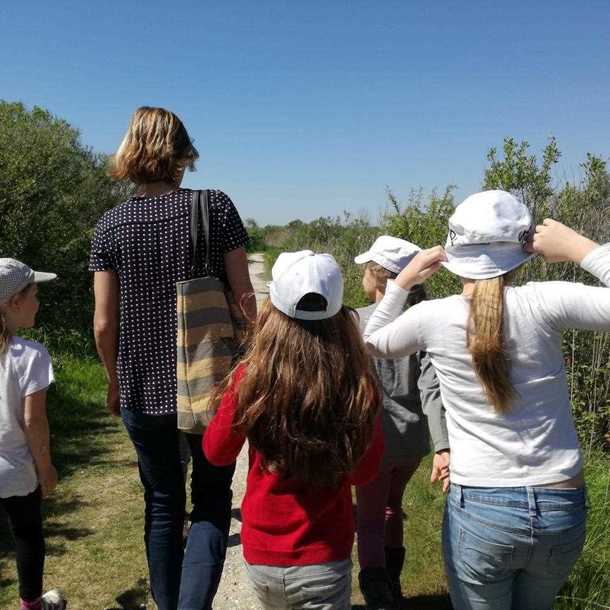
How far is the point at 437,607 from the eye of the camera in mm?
2928

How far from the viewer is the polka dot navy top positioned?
83.2 inches

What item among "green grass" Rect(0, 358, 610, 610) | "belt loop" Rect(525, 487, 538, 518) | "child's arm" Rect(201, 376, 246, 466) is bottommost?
"green grass" Rect(0, 358, 610, 610)

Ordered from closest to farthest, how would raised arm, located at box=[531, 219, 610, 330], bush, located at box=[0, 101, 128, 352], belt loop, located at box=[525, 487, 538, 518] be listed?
raised arm, located at box=[531, 219, 610, 330]
belt loop, located at box=[525, 487, 538, 518]
bush, located at box=[0, 101, 128, 352]

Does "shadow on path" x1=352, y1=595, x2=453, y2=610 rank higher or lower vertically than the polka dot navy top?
lower

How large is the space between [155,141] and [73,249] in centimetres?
849

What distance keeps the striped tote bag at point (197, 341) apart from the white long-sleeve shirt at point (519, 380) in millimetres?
686

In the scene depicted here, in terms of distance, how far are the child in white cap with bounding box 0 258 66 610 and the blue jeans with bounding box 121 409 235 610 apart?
1.23 feet

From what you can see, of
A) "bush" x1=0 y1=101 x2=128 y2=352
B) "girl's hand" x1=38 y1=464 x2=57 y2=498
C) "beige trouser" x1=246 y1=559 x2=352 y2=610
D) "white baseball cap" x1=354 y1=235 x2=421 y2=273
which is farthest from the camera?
"bush" x1=0 y1=101 x2=128 y2=352

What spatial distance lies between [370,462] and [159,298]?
0.94 meters

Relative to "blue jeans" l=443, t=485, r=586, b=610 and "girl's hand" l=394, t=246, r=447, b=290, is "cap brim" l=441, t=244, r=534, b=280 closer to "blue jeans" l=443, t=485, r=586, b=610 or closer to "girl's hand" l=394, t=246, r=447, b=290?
"girl's hand" l=394, t=246, r=447, b=290

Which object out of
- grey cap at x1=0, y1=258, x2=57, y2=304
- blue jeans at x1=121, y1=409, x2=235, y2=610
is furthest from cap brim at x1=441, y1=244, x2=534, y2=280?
grey cap at x1=0, y1=258, x2=57, y2=304

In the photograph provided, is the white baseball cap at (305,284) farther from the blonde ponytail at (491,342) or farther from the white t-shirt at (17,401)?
the white t-shirt at (17,401)

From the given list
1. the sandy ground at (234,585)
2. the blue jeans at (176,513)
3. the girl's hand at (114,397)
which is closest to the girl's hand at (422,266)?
the blue jeans at (176,513)

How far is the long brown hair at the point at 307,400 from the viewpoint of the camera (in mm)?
1627
